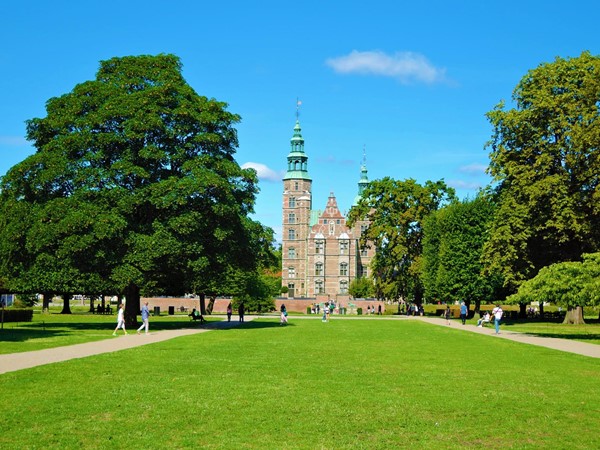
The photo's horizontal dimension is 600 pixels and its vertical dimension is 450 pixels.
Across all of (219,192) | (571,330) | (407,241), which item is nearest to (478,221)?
(407,241)

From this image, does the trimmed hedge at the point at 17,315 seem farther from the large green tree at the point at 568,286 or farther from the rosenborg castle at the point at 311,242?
the rosenborg castle at the point at 311,242

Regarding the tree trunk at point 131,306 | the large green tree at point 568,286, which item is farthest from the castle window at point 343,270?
the large green tree at point 568,286

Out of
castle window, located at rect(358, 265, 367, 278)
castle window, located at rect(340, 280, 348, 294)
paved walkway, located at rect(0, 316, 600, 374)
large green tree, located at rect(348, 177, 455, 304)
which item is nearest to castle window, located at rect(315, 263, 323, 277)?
castle window, located at rect(340, 280, 348, 294)

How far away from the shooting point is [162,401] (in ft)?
41.1

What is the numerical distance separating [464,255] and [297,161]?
2967 inches

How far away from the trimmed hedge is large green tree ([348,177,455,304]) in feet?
112

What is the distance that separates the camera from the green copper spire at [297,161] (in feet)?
425

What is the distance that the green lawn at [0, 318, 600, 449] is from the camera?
9734mm

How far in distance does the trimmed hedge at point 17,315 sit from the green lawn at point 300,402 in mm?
25436

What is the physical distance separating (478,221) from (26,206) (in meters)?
35.3

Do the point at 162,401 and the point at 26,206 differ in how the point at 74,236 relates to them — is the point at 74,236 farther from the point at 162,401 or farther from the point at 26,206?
the point at 162,401

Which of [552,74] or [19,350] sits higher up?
[552,74]

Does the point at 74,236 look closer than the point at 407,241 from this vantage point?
Yes

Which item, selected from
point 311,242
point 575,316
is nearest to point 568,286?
point 575,316
